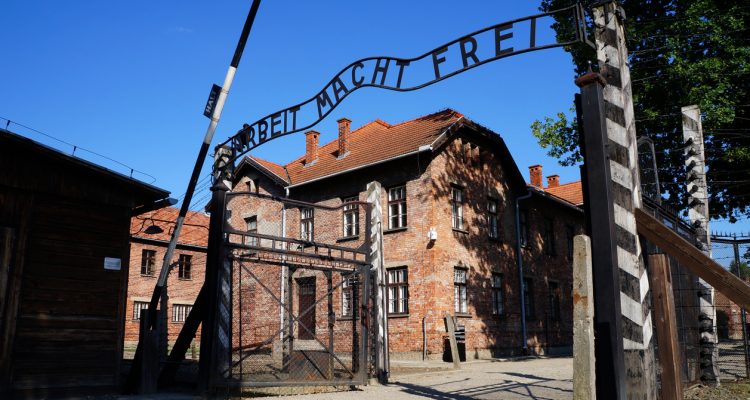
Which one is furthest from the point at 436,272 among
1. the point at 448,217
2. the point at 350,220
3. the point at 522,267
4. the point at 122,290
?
the point at 122,290

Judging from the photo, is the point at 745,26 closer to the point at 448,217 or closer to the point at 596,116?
the point at 448,217

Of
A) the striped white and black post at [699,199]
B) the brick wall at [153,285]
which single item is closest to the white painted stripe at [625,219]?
the striped white and black post at [699,199]

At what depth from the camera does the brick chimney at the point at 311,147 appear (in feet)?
85.0

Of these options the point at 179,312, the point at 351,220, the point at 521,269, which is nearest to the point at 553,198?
the point at 521,269

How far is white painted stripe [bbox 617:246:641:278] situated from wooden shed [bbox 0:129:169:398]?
26.2ft

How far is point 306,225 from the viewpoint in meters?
23.8

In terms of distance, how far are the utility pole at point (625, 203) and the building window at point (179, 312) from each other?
30538mm

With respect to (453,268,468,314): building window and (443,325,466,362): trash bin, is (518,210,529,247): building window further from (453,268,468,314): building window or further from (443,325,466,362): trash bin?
(443,325,466,362): trash bin

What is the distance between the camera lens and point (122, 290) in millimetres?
10094

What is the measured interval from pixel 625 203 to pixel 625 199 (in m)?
0.03

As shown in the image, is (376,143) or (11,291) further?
(376,143)

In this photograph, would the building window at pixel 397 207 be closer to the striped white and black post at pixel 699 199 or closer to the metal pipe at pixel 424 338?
the metal pipe at pixel 424 338

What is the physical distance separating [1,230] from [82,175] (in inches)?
56.9

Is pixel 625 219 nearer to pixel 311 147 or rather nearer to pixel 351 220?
pixel 351 220
